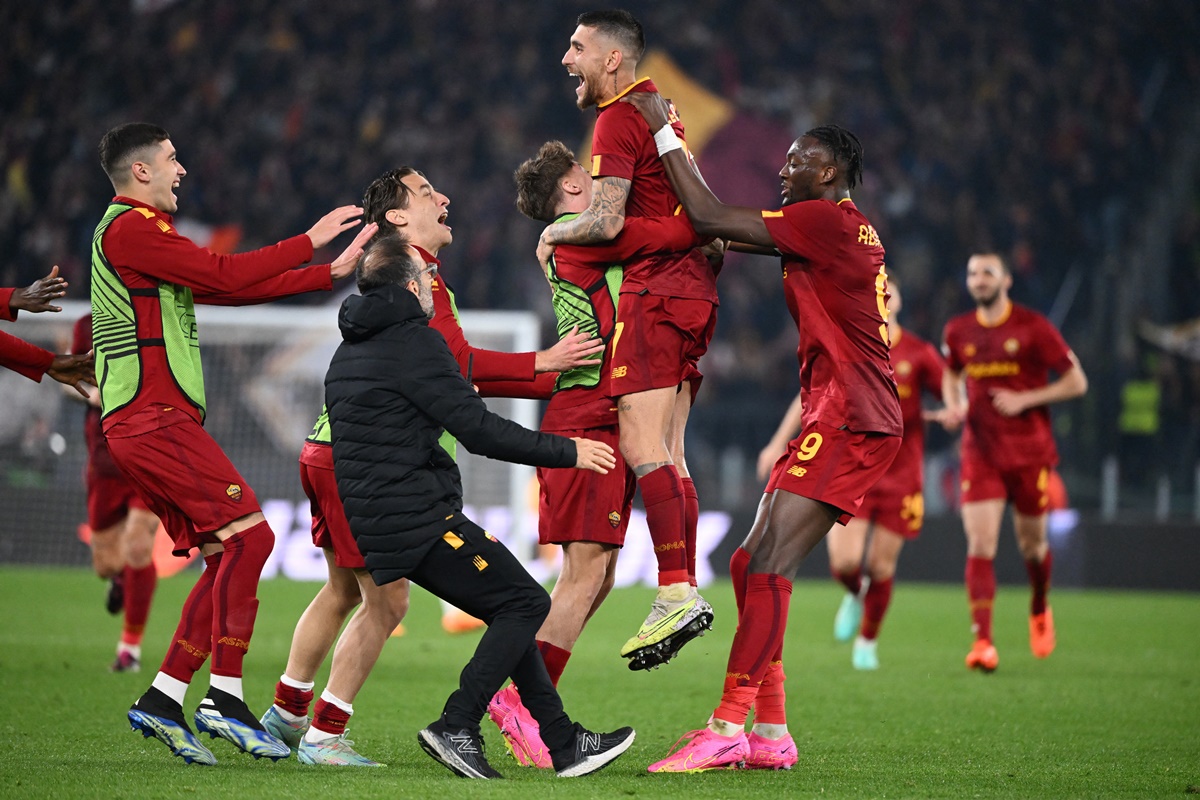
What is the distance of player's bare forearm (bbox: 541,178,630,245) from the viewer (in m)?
5.01

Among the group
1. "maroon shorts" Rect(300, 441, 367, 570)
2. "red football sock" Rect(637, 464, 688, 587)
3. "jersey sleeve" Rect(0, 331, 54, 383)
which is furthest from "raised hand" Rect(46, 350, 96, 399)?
"red football sock" Rect(637, 464, 688, 587)

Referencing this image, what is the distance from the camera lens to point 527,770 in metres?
4.76

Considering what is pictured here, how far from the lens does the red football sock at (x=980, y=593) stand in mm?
8547

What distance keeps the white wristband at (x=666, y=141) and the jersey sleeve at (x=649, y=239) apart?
0.26 metres

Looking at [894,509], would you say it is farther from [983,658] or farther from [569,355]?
[569,355]

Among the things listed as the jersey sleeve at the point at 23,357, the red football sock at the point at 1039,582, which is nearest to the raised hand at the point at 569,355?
the jersey sleeve at the point at 23,357

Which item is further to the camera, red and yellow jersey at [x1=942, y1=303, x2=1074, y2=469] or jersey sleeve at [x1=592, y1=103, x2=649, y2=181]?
red and yellow jersey at [x1=942, y1=303, x2=1074, y2=469]

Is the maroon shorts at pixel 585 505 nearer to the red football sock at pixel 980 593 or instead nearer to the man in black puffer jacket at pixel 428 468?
the man in black puffer jacket at pixel 428 468

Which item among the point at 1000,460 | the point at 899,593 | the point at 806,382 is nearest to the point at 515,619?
the point at 806,382

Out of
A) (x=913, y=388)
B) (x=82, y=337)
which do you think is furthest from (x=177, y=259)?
A: (x=913, y=388)

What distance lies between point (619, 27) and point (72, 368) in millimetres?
2642

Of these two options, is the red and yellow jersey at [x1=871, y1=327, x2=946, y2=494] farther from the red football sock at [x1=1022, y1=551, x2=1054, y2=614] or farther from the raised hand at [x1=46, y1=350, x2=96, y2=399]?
the raised hand at [x1=46, y1=350, x2=96, y2=399]

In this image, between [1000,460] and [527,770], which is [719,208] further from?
[1000,460]

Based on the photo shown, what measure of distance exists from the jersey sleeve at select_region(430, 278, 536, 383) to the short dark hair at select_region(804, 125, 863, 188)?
54.1 inches
